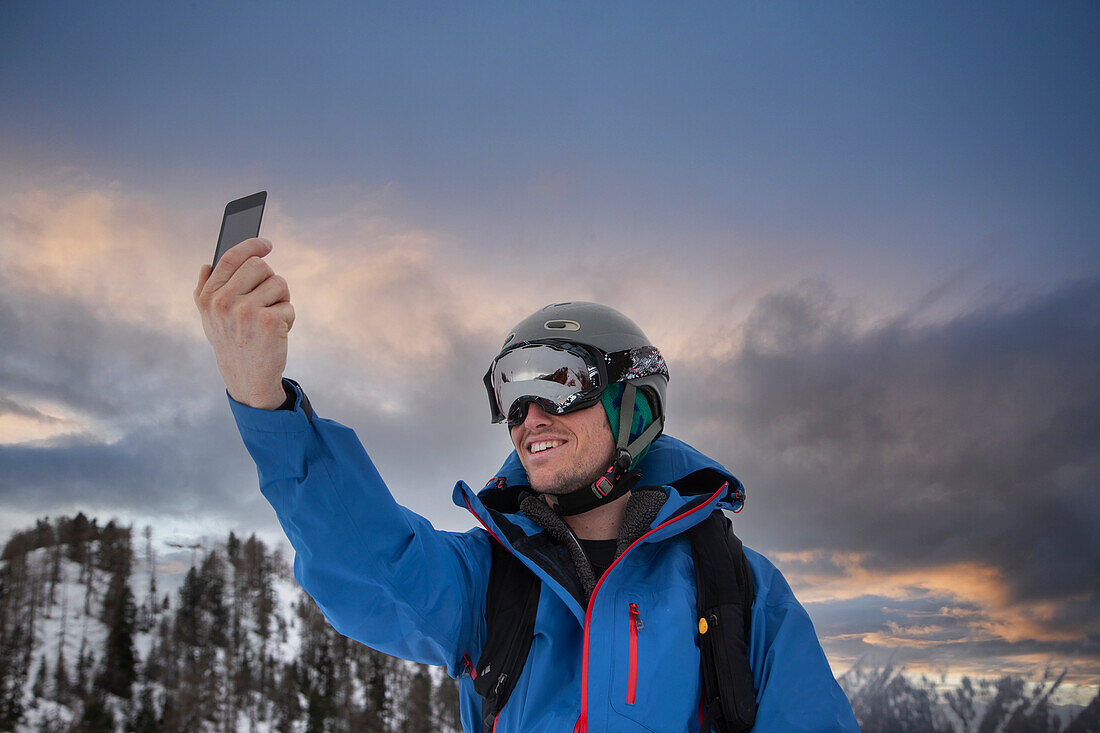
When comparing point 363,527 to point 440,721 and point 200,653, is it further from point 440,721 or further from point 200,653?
point 200,653

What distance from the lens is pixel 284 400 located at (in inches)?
105

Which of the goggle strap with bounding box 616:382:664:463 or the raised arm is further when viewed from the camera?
the goggle strap with bounding box 616:382:664:463

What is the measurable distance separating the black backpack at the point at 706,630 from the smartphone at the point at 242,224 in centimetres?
210

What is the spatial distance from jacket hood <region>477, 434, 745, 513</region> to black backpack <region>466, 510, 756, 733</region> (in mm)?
407

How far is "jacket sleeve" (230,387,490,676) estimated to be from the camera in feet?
8.86

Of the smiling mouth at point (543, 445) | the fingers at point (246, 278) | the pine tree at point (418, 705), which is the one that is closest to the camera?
the fingers at point (246, 278)

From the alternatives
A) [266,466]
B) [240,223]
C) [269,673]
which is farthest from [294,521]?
[269,673]

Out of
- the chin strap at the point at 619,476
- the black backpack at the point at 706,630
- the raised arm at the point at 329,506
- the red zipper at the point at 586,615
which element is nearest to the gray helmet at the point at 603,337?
the chin strap at the point at 619,476

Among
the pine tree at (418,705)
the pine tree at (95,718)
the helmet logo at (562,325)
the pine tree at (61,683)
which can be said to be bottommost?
the pine tree at (418,705)

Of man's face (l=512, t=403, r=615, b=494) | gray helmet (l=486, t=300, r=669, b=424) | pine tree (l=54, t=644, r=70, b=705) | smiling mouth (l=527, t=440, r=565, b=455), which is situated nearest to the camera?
man's face (l=512, t=403, r=615, b=494)

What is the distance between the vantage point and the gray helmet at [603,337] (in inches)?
172

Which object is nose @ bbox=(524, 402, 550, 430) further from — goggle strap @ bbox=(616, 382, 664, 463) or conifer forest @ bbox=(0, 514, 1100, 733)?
conifer forest @ bbox=(0, 514, 1100, 733)

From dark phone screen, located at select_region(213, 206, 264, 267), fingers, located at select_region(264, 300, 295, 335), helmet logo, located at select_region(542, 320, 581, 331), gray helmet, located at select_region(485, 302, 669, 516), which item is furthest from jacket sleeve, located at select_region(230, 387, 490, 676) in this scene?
helmet logo, located at select_region(542, 320, 581, 331)

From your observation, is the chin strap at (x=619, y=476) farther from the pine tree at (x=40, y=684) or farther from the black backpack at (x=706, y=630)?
the pine tree at (x=40, y=684)
